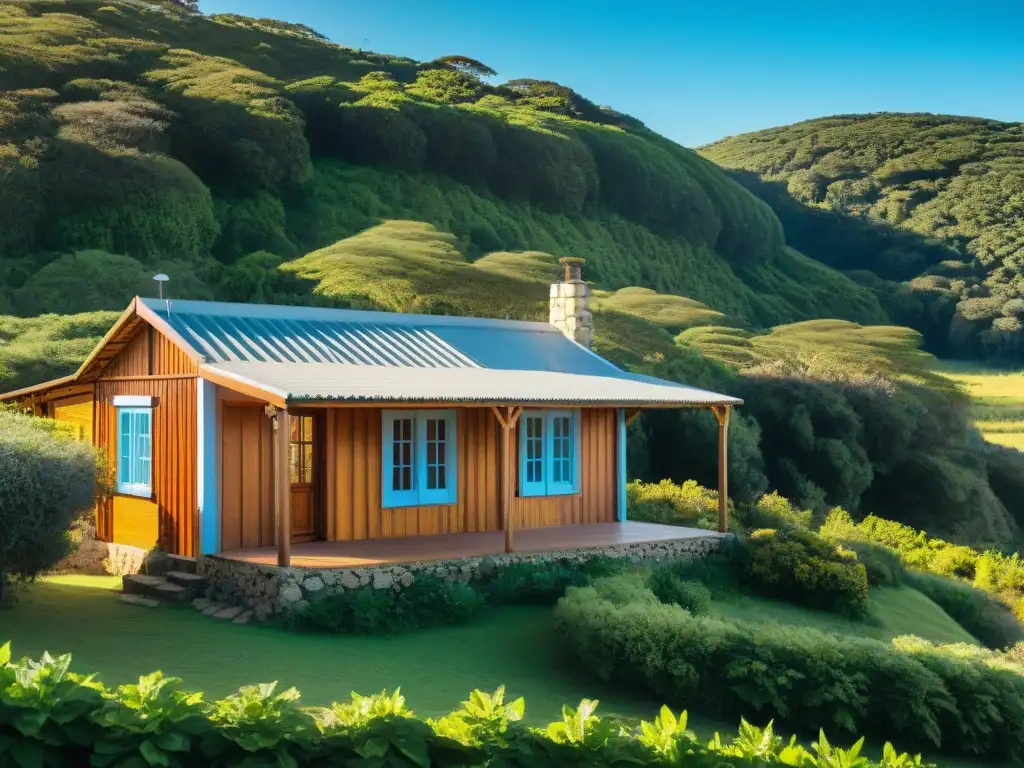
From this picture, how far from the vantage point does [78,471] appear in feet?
38.5

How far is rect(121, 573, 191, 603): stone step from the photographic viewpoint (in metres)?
12.5

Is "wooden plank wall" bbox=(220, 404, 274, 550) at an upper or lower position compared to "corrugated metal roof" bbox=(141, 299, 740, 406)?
lower

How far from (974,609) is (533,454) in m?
7.44

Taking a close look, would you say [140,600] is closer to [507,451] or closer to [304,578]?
[304,578]

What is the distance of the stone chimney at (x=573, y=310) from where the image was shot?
1922 cm

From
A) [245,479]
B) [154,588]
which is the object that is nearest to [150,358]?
[245,479]

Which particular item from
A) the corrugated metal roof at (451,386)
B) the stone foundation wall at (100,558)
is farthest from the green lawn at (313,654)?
the corrugated metal roof at (451,386)

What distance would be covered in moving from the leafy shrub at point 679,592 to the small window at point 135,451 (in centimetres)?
643

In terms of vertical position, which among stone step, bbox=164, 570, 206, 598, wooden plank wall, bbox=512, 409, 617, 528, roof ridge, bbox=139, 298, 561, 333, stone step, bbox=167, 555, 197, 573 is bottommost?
stone step, bbox=164, 570, 206, 598

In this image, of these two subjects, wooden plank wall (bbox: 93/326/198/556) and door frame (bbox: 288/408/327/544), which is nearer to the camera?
wooden plank wall (bbox: 93/326/198/556)

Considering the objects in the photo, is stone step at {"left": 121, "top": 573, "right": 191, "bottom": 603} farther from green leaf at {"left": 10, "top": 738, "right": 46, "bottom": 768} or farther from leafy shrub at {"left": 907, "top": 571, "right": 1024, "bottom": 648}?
leafy shrub at {"left": 907, "top": 571, "right": 1024, "bottom": 648}

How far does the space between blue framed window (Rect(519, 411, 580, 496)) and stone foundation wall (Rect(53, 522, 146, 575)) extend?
5.44m

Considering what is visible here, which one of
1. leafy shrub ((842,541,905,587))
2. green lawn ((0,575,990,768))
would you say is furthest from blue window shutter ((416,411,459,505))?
leafy shrub ((842,541,905,587))

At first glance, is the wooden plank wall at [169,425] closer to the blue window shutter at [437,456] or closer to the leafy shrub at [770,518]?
the blue window shutter at [437,456]
